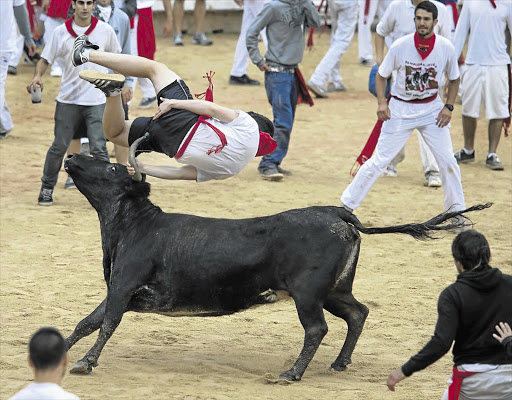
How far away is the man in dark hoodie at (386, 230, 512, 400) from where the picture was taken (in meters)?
4.91

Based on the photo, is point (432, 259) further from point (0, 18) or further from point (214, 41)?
point (214, 41)

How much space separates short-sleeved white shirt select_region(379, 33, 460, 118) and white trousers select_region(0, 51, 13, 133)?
575 cm

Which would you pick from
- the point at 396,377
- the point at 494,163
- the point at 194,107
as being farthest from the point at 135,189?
the point at 494,163

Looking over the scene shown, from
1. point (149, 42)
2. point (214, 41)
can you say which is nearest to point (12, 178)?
point (149, 42)

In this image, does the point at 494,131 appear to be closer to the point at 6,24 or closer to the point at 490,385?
the point at 6,24

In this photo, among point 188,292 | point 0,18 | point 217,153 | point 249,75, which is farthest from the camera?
point 249,75

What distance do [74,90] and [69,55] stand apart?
392mm

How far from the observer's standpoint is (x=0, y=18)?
13.1m

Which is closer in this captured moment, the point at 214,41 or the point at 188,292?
the point at 188,292

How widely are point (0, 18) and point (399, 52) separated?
5949mm

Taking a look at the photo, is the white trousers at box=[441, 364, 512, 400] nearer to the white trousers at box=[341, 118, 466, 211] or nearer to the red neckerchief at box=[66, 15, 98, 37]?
the white trousers at box=[341, 118, 466, 211]

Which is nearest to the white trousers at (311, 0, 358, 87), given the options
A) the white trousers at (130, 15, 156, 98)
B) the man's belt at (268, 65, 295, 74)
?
the white trousers at (130, 15, 156, 98)

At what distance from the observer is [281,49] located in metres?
12.3

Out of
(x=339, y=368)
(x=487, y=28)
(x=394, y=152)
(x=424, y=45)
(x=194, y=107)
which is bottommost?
(x=339, y=368)
